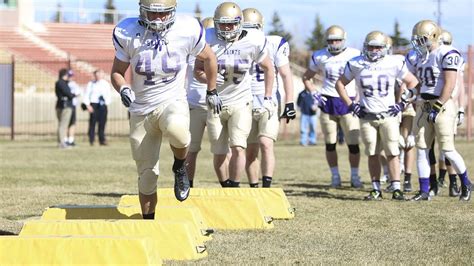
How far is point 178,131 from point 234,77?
2.57m

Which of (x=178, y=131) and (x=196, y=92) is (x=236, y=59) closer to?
(x=196, y=92)

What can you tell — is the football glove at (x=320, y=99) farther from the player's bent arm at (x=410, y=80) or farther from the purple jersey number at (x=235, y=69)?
the purple jersey number at (x=235, y=69)

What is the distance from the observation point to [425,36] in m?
10.1


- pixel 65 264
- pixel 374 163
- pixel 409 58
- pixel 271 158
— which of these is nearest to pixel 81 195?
pixel 271 158

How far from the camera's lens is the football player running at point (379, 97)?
10727mm

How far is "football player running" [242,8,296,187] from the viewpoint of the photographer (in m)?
10.1

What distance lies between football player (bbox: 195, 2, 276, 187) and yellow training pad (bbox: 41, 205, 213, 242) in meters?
1.86

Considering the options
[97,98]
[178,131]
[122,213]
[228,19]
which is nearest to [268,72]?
[228,19]

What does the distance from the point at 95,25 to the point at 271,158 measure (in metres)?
35.9

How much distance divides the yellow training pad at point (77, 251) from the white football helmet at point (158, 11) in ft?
5.86

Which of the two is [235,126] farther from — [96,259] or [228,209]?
[96,259]

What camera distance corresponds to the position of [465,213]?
9.31 m

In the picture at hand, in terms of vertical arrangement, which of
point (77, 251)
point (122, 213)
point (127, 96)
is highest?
point (127, 96)

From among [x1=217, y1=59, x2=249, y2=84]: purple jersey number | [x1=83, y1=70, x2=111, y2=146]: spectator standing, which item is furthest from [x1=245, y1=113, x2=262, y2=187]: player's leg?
[x1=83, y1=70, x2=111, y2=146]: spectator standing
